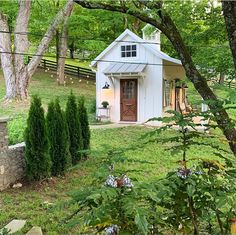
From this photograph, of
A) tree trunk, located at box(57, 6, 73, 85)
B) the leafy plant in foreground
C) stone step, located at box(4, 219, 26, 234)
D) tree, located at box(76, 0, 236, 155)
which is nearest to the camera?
the leafy plant in foreground

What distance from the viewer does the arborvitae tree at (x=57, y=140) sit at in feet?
22.2

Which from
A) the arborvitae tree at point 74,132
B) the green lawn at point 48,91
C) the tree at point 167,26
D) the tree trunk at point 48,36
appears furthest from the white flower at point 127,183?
the tree trunk at point 48,36

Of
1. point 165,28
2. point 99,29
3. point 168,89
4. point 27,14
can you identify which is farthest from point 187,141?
point 99,29

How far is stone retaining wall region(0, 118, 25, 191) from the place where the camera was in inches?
233

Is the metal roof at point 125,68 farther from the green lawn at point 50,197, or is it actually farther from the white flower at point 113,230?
the white flower at point 113,230

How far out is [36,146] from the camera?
243 inches

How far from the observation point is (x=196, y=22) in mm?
11000

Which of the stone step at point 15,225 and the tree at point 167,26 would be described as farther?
the stone step at point 15,225

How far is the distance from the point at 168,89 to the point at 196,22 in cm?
492

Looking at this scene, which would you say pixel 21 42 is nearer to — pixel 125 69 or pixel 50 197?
pixel 125 69

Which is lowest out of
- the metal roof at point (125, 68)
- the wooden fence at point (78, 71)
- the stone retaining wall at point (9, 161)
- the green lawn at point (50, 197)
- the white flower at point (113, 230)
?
the green lawn at point (50, 197)

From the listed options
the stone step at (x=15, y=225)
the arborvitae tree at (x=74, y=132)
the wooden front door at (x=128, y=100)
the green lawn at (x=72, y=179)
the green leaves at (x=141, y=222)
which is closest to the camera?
the green leaves at (x=141, y=222)

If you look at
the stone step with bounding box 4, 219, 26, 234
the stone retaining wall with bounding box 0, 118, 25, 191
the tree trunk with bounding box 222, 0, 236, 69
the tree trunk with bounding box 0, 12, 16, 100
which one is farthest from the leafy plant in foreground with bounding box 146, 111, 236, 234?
the tree trunk with bounding box 0, 12, 16, 100

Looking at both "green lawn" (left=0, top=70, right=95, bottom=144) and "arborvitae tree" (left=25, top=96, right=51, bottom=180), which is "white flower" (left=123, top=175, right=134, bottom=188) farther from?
"green lawn" (left=0, top=70, right=95, bottom=144)
